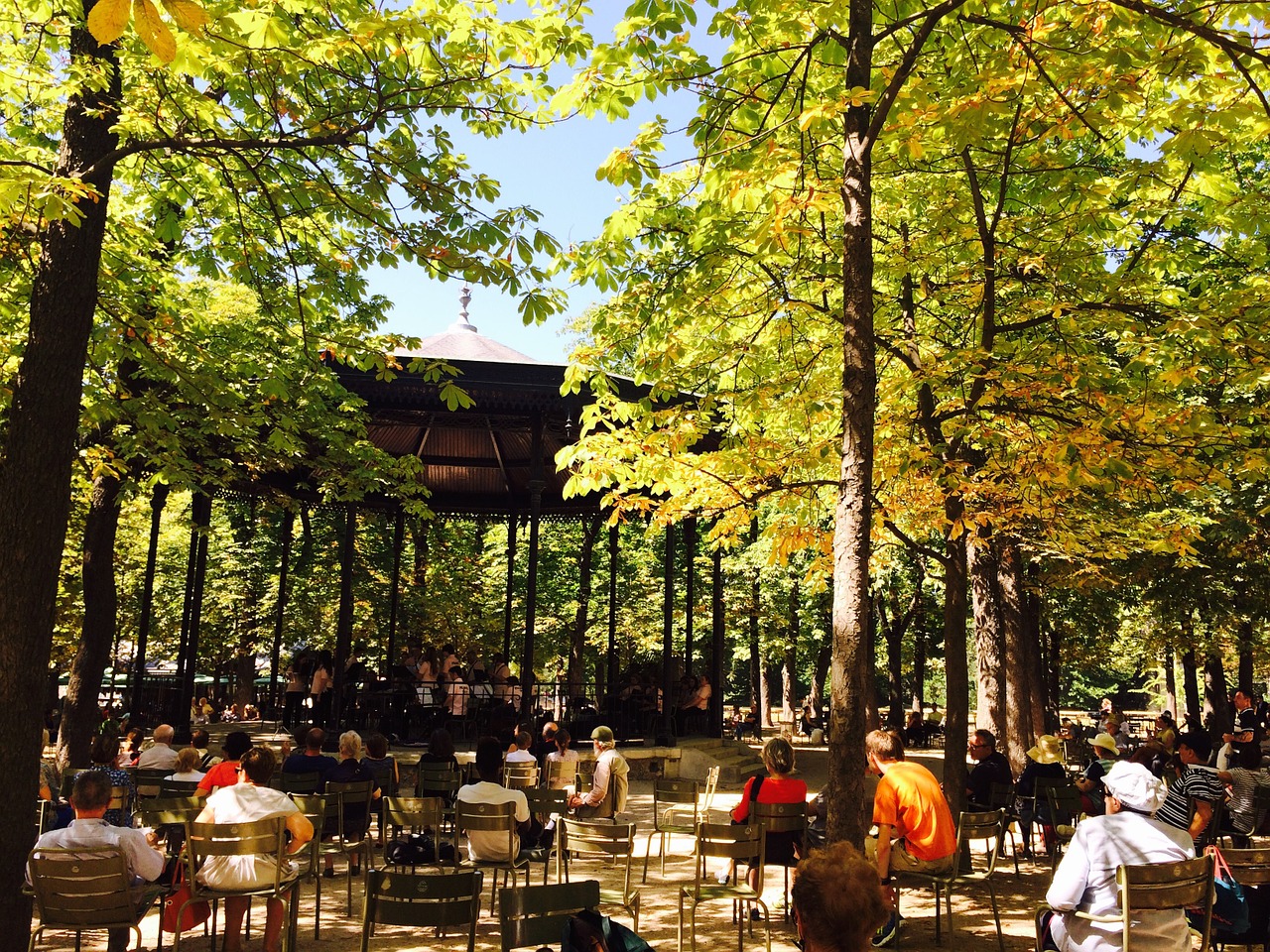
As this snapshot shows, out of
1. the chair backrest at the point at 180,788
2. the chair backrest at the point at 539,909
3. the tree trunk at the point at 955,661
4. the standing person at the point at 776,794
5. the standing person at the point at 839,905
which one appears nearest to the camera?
the standing person at the point at 839,905

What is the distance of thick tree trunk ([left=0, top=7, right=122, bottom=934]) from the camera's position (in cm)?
561

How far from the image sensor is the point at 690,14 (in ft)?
18.4

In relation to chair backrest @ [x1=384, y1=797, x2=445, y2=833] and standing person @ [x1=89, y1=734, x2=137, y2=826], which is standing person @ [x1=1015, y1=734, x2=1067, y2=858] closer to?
chair backrest @ [x1=384, y1=797, x2=445, y2=833]

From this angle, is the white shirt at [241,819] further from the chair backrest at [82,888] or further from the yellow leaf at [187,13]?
the yellow leaf at [187,13]

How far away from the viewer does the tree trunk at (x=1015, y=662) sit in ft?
48.9

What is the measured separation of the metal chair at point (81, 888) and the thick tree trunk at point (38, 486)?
680mm

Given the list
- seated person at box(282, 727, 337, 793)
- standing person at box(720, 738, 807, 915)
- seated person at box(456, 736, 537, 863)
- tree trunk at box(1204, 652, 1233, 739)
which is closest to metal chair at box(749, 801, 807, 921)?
standing person at box(720, 738, 807, 915)

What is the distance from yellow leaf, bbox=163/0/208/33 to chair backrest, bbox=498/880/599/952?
3.60 meters

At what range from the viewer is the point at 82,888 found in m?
5.11

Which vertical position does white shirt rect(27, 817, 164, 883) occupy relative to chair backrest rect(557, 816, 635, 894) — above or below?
above

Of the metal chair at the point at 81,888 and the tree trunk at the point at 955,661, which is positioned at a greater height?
the tree trunk at the point at 955,661

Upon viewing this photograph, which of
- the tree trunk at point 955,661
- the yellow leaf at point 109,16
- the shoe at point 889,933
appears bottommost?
the shoe at point 889,933

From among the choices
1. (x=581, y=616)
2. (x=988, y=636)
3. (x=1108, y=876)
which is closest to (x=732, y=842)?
(x=1108, y=876)

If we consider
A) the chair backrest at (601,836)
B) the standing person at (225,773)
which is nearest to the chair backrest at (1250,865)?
the chair backrest at (601,836)
